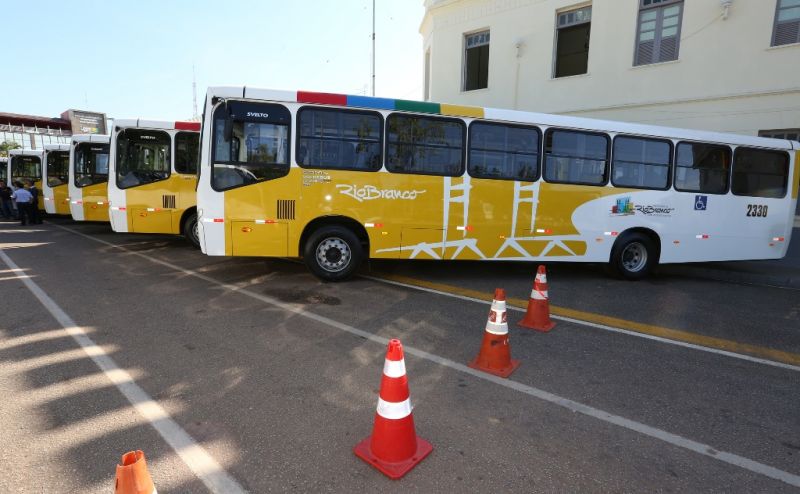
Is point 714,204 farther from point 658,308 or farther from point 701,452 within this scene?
point 701,452

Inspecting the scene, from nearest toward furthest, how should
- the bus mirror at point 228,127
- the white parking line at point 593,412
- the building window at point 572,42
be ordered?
the white parking line at point 593,412, the bus mirror at point 228,127, the building window at point 572,42

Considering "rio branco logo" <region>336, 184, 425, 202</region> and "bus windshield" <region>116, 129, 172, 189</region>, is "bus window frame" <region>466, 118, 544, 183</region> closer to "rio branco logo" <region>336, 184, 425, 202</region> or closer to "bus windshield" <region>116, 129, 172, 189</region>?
"rio branco logo" <region>336, 184, 425, 202</region>

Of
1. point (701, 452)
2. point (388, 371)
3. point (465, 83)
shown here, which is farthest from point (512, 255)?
point (465, 83)

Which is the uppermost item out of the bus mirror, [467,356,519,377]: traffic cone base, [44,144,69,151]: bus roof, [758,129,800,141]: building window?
[758,129,800,141]: building window

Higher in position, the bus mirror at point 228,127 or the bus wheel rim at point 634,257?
the bus mirror at point 228,127

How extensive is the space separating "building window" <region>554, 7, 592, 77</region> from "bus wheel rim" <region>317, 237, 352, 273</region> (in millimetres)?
11191

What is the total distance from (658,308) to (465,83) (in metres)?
12.9

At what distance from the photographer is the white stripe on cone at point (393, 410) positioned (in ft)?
9.09

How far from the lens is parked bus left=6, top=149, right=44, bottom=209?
19359 millimetres

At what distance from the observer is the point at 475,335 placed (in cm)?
521

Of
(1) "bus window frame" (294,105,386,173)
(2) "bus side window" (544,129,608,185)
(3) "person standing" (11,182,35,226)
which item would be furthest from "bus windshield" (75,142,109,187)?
(2) "bus side window" (544,129,608,185)

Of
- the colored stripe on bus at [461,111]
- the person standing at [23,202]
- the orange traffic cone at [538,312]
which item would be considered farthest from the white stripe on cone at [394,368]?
the person standing at [23,202]

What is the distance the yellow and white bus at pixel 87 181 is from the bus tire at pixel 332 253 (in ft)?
31.5

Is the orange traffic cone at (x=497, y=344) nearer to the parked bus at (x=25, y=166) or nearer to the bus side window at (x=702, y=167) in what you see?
the bus side window at (x=702, y=167)
